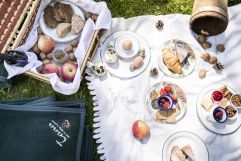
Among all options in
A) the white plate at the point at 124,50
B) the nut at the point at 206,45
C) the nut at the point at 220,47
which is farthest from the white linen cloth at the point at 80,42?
the nut at the point at 220,47

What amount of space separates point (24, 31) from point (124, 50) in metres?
0.79

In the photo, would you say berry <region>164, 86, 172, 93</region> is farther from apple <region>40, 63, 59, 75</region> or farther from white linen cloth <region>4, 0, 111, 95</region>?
apple <region>40, 63, 59, 75</region>

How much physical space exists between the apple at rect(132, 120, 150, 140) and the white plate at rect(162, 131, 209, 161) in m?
0.17

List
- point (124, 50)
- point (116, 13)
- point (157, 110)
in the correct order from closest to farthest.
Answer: point (157, 110) → point (124, 50) → point (116, 13)

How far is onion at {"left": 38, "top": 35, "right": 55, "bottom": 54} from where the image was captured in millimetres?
3383

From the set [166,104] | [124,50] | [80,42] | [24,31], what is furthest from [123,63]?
[24,31]

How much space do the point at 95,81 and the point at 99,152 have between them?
0.56 metres

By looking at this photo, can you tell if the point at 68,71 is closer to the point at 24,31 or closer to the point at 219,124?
the point at 24,31

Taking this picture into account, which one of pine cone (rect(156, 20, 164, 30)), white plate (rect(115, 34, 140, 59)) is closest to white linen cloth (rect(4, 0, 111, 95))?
white plate (rect(115, 34, 140, 59))

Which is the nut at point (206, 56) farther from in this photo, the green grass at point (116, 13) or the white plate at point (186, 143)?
the white plate at point (186, 143)

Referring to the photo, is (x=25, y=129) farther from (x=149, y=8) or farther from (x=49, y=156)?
(x=149, y=8)

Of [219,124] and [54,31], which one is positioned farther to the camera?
[54,31]

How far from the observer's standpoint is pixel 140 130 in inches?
127

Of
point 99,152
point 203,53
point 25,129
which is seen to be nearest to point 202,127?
point 203,53
